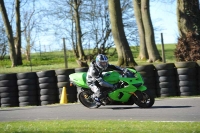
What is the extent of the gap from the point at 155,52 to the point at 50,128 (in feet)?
55.8

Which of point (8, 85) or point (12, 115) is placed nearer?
point (12, 115)

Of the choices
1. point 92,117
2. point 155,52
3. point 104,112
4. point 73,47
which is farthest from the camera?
point 73,47

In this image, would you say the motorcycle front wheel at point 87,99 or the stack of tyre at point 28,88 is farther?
the stack of tyre at point 28,88

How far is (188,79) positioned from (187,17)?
7.74m

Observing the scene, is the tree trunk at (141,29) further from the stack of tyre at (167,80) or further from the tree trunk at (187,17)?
the stack of tyre at (167,80)

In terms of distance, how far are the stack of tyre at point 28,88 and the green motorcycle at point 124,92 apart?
11.7ft

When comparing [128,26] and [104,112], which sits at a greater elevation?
[128,26]

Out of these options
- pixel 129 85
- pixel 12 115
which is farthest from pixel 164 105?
pixel 12 115

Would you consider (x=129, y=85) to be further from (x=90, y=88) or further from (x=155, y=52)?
(x=155, y=52)

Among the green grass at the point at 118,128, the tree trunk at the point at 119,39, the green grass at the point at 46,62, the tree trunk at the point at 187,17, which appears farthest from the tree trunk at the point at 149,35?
Result: the green grass at the point at 118,128

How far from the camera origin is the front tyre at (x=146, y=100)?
1332 cm

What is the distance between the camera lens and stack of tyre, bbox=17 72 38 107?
17516 millimetres

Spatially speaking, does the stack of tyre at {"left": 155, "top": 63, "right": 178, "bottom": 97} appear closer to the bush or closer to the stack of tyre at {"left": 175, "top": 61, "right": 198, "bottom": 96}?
the stack of tyre at {"left": 175, "top": 61, "right": 198, "bottom": 96}

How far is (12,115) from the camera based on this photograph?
14023 mm
